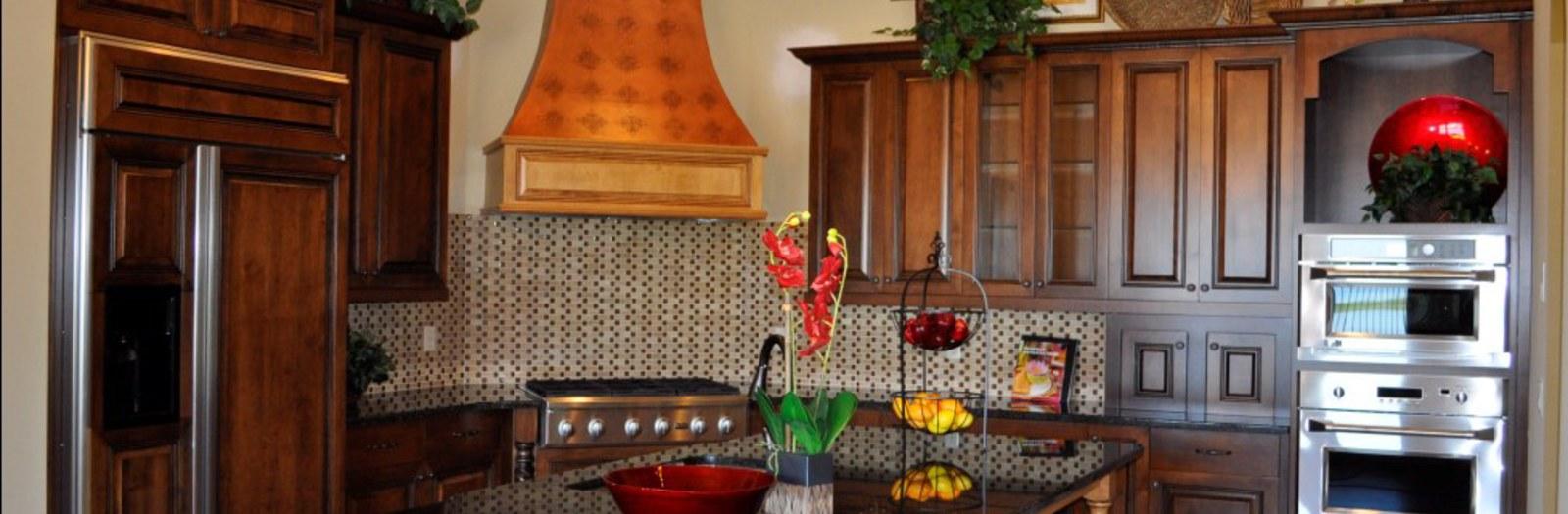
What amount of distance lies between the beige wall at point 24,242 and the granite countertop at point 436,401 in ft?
5.03

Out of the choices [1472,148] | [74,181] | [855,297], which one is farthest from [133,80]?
[1472,148]

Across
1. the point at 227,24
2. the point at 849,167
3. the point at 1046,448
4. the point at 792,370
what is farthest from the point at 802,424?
the point at 849,167

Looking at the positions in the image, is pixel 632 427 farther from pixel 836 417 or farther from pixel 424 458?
pixel 836 417

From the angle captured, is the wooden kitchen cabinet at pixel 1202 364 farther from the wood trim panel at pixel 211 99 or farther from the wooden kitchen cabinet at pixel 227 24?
the wooden kitchen cabinet at pixel 227 24

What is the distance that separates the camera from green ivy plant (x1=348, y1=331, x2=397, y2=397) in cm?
568

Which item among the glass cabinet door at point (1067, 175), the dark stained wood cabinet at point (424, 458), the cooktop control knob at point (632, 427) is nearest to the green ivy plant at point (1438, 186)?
the glass cabinet door at point (1067, 175)

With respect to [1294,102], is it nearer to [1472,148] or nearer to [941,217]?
[1472,148]

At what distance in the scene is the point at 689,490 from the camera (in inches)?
126

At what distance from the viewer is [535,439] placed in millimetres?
6031

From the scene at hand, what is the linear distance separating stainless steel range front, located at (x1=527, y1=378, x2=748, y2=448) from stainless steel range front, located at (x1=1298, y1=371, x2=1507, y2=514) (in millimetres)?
2079

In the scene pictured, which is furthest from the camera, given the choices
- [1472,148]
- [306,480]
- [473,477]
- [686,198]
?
[686,198]

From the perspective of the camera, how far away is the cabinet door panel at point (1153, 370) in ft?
19.9

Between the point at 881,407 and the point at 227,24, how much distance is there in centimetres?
282

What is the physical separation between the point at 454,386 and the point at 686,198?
3.83ft
